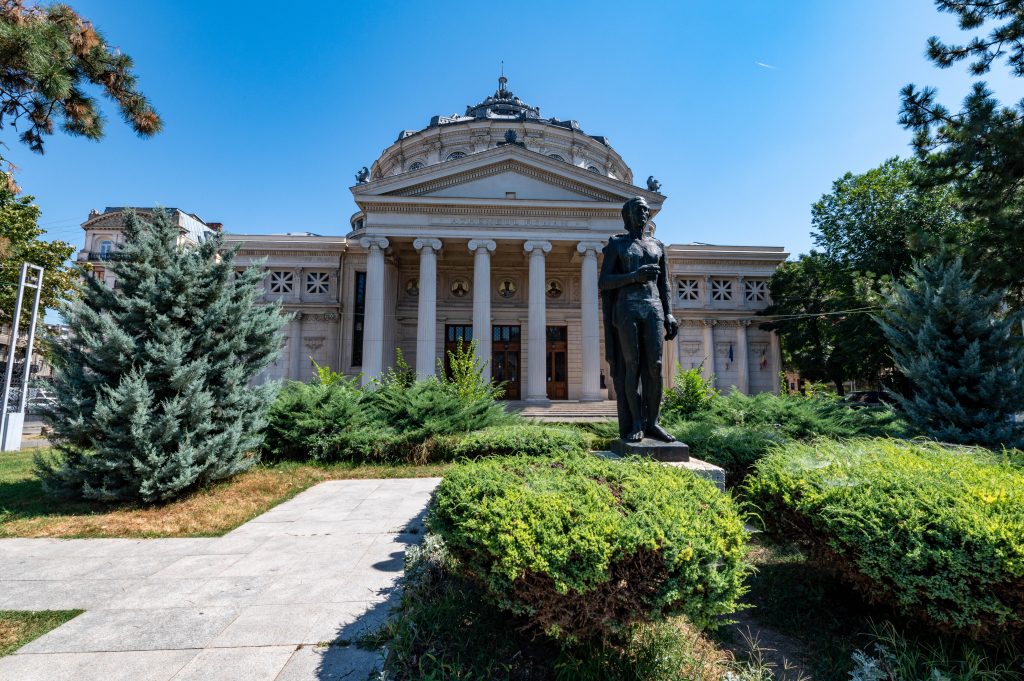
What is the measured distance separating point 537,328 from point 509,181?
816cm

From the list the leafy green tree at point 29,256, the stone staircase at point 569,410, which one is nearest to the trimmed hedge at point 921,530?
the stone staircase at point 569,410

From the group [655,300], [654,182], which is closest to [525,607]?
[655,300]

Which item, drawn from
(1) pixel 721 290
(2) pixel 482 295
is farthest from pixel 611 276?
(1) pixel 721 290

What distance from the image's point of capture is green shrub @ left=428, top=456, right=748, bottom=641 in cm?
236

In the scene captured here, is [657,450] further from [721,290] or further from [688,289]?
[721,290]

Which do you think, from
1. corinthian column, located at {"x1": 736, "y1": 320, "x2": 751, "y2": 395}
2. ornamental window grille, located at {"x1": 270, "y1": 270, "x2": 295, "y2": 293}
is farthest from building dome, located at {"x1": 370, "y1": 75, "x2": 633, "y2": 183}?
corinthian column, located at {"x1": 736, "y1": 320, "x2": 751, "y2": 395}

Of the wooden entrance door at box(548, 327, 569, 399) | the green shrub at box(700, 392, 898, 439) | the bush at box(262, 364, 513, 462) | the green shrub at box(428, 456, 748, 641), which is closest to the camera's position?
the green shrub at box(428, 456, 748, 641)

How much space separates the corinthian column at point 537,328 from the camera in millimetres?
21797

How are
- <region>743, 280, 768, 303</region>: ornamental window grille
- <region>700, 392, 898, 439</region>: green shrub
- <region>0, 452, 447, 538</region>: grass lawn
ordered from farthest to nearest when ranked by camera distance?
1. <region>743, 280, 768, 303</region>: ornamental window grille
2. <region>700, 392, 898, 439</region>: green shrub
3. <region>0, 452, 447, 538</region>: grass lawn

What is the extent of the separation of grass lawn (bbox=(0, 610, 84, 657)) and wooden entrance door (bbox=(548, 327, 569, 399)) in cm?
2430

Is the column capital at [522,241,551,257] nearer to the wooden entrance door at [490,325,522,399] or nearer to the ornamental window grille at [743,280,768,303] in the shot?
the wooden entrance door at [490,325,522,399]

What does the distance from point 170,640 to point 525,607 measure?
9.17 ft

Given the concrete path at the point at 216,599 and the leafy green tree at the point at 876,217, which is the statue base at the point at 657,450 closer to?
the concrete path at the point at 216,599

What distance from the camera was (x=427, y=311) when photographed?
22266 millimetres
